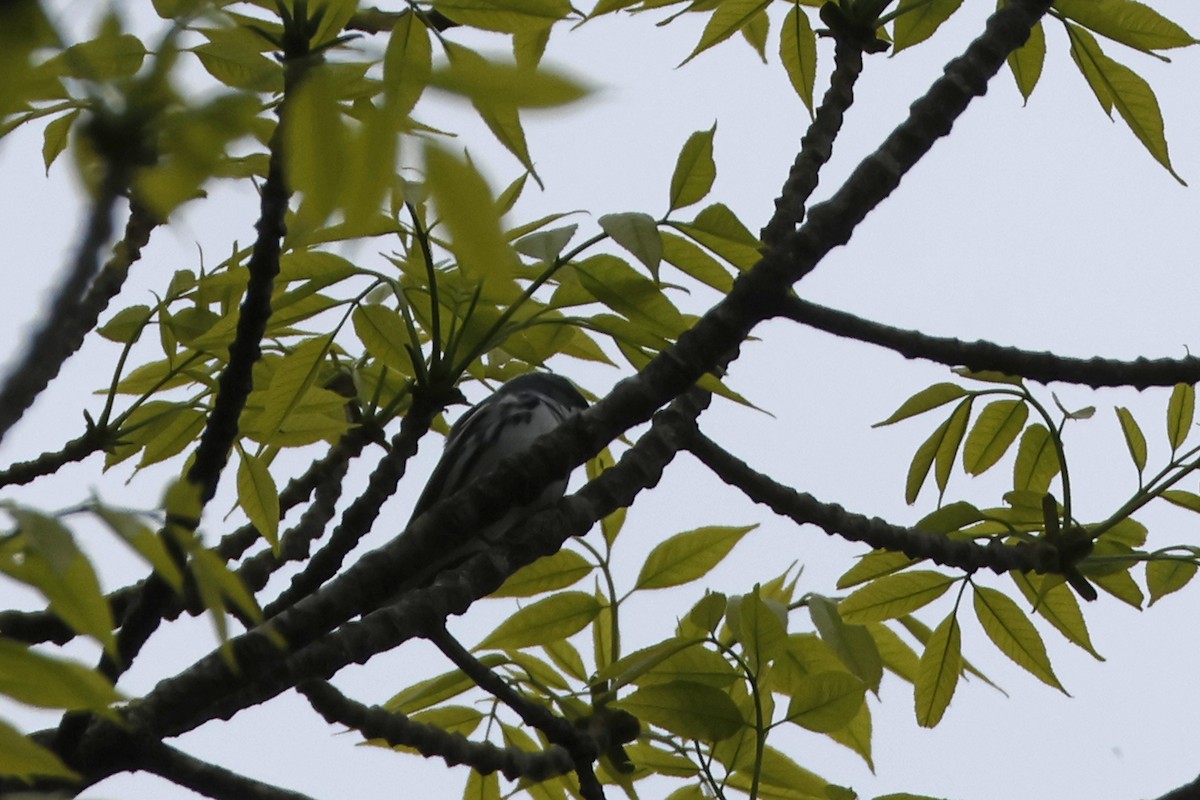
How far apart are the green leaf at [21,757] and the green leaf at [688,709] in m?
0.67

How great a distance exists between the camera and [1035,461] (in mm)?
1684

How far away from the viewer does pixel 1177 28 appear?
145 centimetres

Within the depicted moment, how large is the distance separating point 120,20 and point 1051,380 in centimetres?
110

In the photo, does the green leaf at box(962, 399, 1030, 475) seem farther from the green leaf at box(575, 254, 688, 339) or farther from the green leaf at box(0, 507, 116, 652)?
the green leaf at box(0, 507, 116, 652)

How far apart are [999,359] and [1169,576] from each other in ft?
1.20

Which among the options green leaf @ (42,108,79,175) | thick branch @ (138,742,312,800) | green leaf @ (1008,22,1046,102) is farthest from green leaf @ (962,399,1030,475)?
green leaf @ (42,108,79,175)

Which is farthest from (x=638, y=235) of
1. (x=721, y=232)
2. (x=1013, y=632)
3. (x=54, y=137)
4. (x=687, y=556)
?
(x=54, y=137)

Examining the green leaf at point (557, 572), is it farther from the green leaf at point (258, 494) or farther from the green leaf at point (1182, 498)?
the green leaf at point (1182, 498)

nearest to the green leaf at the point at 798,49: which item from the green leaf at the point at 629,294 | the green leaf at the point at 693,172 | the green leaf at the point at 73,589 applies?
the green leaf at the point at 693,172

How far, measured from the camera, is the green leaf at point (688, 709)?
1315 millimetres

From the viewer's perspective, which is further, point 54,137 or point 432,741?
point 54,137

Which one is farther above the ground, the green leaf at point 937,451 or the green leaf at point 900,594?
the green leaf at point 937,451

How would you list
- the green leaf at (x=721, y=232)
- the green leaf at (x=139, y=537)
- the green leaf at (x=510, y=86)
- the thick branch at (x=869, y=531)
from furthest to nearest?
the thick branch at (x=869, y=531), the green leaf at (x=721, y=232), the green leaf at (x=139, y=537), the green leaf at (x=510, y=86)

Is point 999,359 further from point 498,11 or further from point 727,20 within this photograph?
point 498,11
